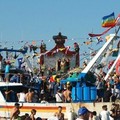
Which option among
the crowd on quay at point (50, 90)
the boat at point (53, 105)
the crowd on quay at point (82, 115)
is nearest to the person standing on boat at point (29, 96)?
the crowd on quay at point (50, 90)

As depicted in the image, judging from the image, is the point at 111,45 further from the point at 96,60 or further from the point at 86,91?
the point at 86,91

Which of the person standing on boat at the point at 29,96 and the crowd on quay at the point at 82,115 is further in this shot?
the person standing on boat at the point at 29,96

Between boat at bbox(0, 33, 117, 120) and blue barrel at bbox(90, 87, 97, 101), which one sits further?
blue barrel at bbox(90, 87, 97, 101)

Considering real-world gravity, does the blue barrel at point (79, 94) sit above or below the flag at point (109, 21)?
below

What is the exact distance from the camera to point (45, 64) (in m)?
45.4

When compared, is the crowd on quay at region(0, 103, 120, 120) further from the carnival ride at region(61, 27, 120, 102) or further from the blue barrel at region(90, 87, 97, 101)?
the carnival ride at region(61, 27, 120, 102)

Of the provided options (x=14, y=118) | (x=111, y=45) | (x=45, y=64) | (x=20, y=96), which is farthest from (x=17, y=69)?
(x=45, y=64)

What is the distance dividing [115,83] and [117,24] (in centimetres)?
437

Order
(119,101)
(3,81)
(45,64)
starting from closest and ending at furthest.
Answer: (119,101) < (3,81) < (45,64)

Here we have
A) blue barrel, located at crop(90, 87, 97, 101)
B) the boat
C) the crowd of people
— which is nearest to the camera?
the crowd of people

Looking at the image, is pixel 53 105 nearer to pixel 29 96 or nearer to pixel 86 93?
pixel 29 96

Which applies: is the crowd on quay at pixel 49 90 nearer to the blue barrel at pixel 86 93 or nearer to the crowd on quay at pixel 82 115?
the blue barrel at pixel 86 93

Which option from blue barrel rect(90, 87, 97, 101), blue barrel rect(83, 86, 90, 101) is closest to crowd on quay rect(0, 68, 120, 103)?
blue barrel rect(90, 87, 97, 101)

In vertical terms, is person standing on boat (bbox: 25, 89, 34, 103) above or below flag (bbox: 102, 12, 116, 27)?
below
